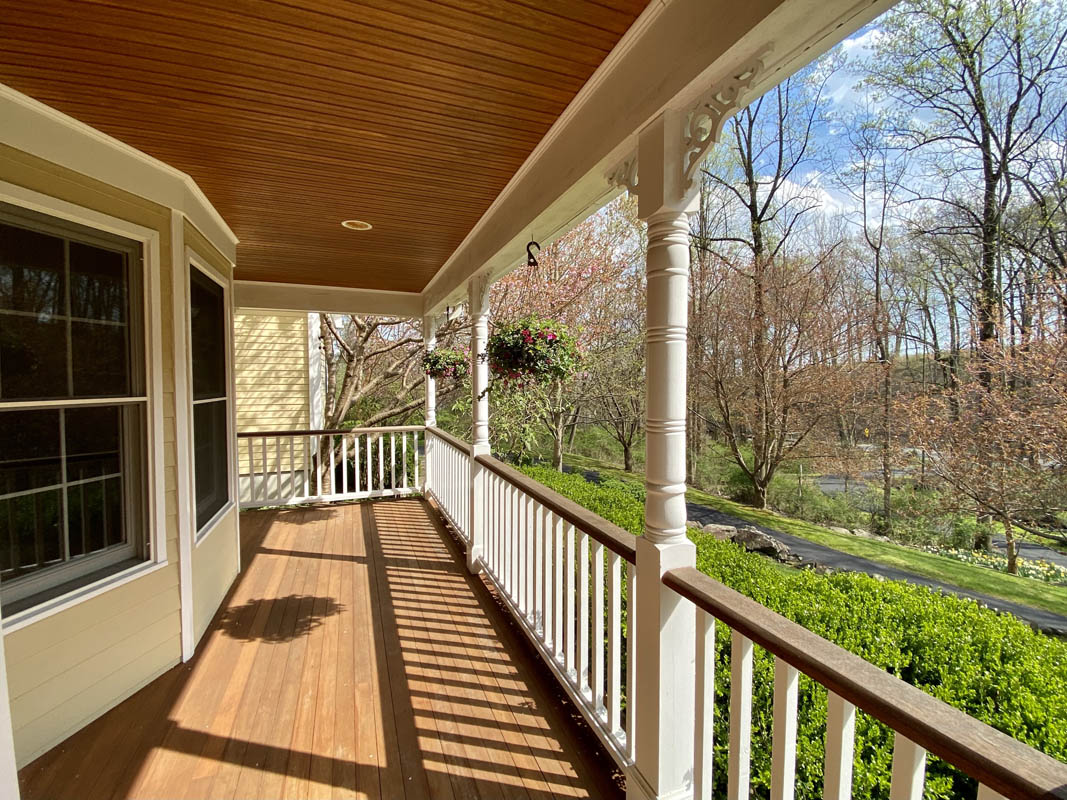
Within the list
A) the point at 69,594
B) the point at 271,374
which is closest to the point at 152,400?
the point at 69,594

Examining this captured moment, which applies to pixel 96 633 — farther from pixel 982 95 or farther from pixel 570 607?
pixel 982 95

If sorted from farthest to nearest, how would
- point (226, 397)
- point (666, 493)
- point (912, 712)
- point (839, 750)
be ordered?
point (226, 397)
point (666, 493)
point (839, 750)
point (912, 712)

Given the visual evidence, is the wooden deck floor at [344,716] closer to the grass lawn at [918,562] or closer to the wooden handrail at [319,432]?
the wooden handrail at [319,432]

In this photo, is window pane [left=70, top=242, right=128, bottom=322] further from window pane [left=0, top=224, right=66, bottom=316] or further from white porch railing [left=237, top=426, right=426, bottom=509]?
white porch railing [left=237, top=426, right=426, bottom=509]

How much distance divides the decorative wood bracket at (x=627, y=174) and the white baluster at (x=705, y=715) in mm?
1453

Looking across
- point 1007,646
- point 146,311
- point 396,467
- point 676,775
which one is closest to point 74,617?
point 146,311

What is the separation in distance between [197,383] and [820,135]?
29.6 ft

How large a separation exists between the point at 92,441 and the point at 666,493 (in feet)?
8.38

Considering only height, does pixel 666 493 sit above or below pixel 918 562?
above

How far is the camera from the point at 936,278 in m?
4.97

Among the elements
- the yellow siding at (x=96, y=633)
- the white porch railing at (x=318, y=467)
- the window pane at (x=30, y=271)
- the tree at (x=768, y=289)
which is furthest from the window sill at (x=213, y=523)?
the tree at (x=768, y=289)

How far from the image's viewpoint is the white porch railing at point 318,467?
19.0 ft

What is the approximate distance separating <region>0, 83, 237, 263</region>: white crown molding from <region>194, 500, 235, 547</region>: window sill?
1840mm

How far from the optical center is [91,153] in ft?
7.23
